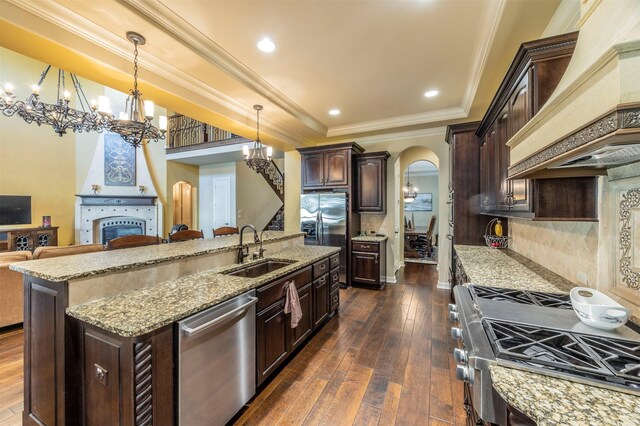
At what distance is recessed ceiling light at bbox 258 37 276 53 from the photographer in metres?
2.48

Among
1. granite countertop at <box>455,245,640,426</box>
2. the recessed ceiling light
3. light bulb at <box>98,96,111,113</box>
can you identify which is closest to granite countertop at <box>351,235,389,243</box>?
the recessed ceiling light

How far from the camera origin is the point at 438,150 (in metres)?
4.77

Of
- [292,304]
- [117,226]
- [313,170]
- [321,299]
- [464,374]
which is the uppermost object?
[313,170]

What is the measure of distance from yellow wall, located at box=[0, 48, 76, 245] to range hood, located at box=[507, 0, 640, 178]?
921 cm

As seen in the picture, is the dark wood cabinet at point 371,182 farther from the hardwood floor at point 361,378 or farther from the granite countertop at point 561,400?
the granite countertop at point 561,400

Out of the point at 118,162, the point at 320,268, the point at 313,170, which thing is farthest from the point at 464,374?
the point at 118,162

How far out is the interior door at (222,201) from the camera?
816cm

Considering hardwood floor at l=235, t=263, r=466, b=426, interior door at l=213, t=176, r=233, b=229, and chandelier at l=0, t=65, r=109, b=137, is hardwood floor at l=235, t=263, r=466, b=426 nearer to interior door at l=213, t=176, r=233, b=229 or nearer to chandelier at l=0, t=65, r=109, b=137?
chandelier at l=0, t=65, r=109, b=137

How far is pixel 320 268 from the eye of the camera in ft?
9.76

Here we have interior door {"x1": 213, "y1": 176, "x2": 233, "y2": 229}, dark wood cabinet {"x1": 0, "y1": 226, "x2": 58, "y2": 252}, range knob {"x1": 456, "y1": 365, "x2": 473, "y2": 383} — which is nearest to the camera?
range knob {"x1": 456, "y1": 365, "x2": 473, "y2": 383}

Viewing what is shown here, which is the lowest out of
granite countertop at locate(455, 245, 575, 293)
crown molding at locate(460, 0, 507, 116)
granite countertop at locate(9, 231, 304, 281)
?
granite countertop at locate(455, 245, 575, 293)

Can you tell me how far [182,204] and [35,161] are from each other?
14.0 feet

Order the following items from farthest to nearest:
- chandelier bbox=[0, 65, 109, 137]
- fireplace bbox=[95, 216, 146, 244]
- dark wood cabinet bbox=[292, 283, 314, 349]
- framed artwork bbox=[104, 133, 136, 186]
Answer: framed artwork bbox=[104, 133, 136, 186] < fireplace bbox=[95, 216, 146, 244] < chandelier bbox=[0, 65, 109, 137] < dark wood cabinet bbox=[292, 283, 314, 349]

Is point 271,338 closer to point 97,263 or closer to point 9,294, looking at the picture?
point 97,263
